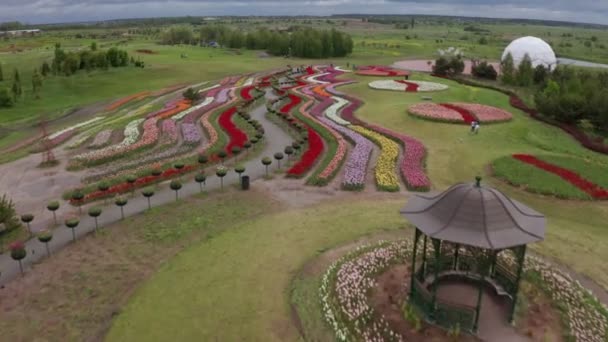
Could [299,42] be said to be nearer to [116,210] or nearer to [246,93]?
[246,93]

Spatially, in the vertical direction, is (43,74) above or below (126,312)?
above

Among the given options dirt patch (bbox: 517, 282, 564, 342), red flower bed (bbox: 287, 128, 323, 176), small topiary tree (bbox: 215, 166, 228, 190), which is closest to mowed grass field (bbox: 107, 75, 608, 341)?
dirt patch (bbox: 517, 282, 564, 342)

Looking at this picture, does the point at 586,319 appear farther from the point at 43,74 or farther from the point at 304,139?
the point at 43,74

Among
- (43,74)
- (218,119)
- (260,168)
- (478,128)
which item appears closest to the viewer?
(260,168)

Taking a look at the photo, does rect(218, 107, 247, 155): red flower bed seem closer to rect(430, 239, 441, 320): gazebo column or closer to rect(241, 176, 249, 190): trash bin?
rect(241, 176, 249, 190): trash bin

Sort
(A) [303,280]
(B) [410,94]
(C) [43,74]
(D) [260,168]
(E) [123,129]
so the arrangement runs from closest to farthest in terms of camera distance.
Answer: (A) [303,280], (D) [260,168], (E) [123,129], (B) [410,94], (C) [43,74]

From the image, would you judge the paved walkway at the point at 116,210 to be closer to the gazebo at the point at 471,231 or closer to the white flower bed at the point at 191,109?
the white flower bed at the point at 191,109

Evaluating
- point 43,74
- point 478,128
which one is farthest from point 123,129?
point 43,74
